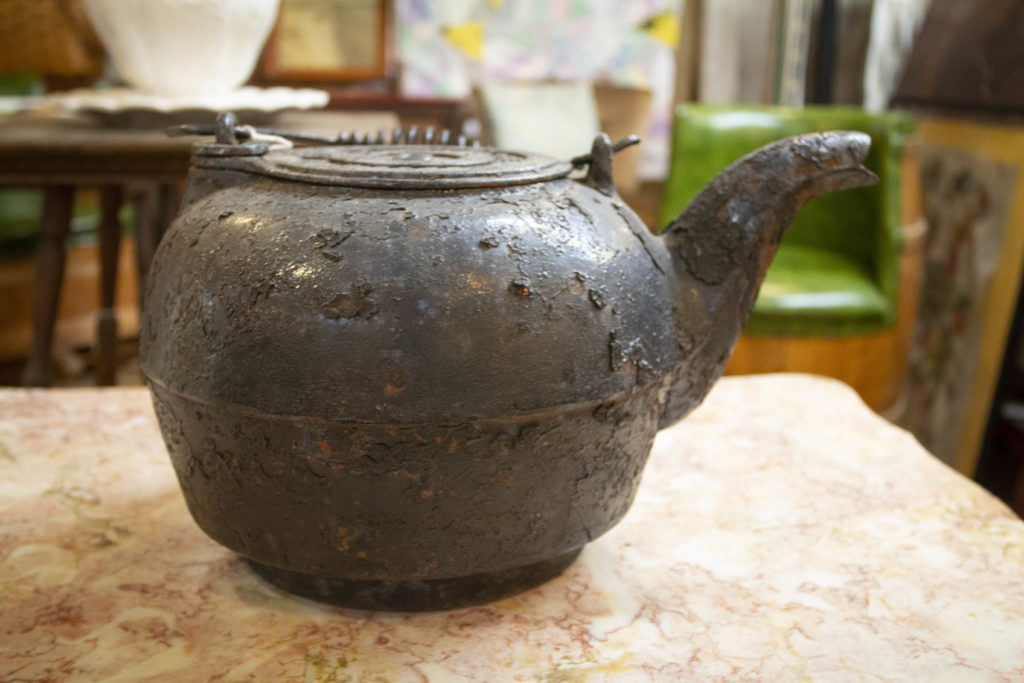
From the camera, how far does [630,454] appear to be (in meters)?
0.82

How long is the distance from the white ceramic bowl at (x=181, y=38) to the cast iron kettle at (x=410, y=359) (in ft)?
2.50

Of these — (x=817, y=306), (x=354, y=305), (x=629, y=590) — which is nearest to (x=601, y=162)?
(x=354, y=305)

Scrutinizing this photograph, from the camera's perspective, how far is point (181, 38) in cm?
152

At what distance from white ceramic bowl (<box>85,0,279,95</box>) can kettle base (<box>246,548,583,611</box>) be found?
3.30 ft

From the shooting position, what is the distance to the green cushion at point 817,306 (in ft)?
6.66

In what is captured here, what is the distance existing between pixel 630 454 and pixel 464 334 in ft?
0.69

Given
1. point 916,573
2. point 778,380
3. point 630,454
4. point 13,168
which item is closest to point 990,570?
point 916,573

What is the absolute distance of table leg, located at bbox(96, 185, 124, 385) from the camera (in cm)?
194

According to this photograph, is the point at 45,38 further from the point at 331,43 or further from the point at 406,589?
the point at 406,589

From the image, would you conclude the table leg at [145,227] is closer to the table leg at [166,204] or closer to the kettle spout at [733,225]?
the table leg at [166,204]

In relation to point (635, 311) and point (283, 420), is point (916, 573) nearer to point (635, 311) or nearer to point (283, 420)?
point (635, 311)

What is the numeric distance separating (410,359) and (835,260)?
1.87 metres

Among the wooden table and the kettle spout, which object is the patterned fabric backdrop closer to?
the wooden table

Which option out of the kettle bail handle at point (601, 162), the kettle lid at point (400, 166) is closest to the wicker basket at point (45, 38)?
the kettle lid at point (400, 166)
